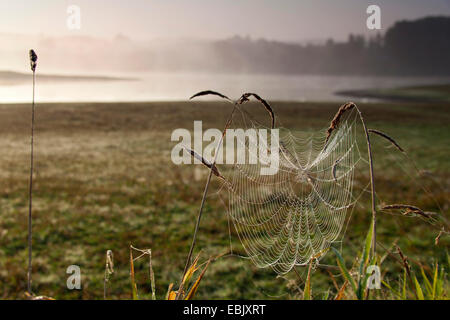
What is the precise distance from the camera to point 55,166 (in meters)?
16.6

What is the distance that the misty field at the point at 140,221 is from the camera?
22.7ft

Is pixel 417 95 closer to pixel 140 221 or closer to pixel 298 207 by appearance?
pixel 140 221

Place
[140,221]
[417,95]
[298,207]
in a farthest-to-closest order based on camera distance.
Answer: [417,95] → [140,221] → [298,207]

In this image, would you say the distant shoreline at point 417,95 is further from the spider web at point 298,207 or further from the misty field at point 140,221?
the spider web at point 298,207

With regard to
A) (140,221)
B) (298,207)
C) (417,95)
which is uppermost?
(417,95)

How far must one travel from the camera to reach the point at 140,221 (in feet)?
33.2

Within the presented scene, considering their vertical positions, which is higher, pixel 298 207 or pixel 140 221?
pixel 298 207

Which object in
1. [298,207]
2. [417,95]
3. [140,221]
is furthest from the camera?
[417,95]

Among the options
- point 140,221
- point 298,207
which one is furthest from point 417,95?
point 298,207

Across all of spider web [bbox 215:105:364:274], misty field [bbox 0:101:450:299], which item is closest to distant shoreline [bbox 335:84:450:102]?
misty field [bbox 0:101:450:299]

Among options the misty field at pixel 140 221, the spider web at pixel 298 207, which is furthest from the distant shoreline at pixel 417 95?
the spider web at pixel 298 207

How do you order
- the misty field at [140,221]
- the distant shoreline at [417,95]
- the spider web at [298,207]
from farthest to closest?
the distant shoreline at [417,95], the misty field at [140,221], the spider web at [298,207]

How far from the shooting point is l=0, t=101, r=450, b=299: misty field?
6.92 metres
